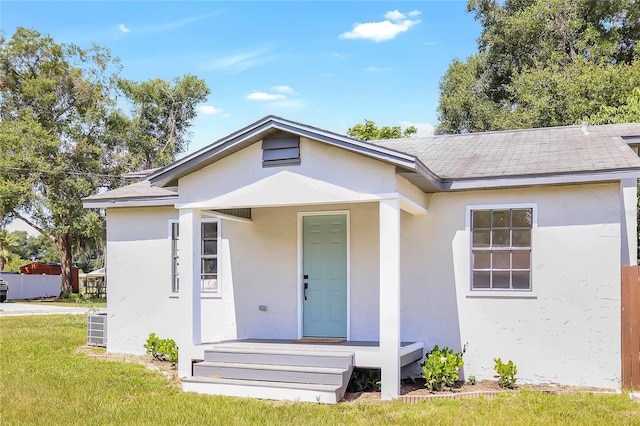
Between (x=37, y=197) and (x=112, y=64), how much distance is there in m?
9.59

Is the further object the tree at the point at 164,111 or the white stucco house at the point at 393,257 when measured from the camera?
the tree at the point at 164,111

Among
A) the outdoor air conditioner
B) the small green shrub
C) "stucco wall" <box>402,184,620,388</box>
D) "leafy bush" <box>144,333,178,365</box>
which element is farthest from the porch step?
the outdoor air conditioner

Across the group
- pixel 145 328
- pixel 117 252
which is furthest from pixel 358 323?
pixel 117 252

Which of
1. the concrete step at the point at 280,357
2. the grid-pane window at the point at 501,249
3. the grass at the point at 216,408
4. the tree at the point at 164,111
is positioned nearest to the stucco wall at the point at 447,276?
the grid-pane window at the point at 501,249

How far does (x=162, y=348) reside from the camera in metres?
10.5

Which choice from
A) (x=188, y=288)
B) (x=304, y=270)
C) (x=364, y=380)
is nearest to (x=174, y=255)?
(x=188, y=288)

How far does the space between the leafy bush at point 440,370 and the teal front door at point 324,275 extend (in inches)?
74.5

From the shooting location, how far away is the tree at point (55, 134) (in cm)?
2983

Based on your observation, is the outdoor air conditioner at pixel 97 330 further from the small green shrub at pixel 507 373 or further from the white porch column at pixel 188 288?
the small green shrub at pixel 507 373

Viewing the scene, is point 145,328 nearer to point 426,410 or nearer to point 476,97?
point 426,410

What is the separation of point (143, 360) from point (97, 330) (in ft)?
6.25

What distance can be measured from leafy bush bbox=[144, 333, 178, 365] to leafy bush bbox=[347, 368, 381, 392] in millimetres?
3435

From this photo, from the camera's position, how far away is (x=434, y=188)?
8906 mm

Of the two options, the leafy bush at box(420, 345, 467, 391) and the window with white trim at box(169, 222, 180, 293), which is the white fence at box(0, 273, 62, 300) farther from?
the leafy bush at box(420, 345, 467, 391)
